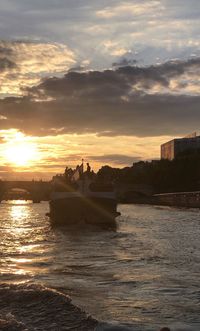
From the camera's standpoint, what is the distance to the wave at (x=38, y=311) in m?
11.7

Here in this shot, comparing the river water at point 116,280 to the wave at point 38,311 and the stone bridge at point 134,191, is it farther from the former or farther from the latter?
the stone bridge at point 134,191

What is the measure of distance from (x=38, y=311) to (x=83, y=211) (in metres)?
43.5

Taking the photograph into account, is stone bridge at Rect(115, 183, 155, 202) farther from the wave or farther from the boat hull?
the wave

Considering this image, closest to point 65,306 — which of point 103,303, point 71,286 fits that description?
point 103,303

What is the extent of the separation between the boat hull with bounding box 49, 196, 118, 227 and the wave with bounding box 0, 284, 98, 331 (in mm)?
40508

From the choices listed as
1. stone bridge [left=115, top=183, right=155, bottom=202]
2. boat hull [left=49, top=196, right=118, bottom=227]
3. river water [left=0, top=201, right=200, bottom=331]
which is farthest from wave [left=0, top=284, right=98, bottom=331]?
stone bridge [left=115, top=183, right=155, bottom=202]

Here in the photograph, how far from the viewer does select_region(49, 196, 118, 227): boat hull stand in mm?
56438

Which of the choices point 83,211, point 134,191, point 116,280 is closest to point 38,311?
point 116,280

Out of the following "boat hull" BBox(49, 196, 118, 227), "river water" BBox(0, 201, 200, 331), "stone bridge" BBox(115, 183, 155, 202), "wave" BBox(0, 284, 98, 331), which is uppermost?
"stone bridge" BBox(115, 183, 155, 202)

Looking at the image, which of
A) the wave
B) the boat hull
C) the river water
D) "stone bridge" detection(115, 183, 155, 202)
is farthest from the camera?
"stone bridge" detection(115, 183, 155, 202)

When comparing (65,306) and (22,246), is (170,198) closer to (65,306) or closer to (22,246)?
(22,246)

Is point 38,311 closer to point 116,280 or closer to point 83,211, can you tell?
point 116,280

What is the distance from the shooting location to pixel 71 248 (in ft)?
103

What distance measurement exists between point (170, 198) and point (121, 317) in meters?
149
